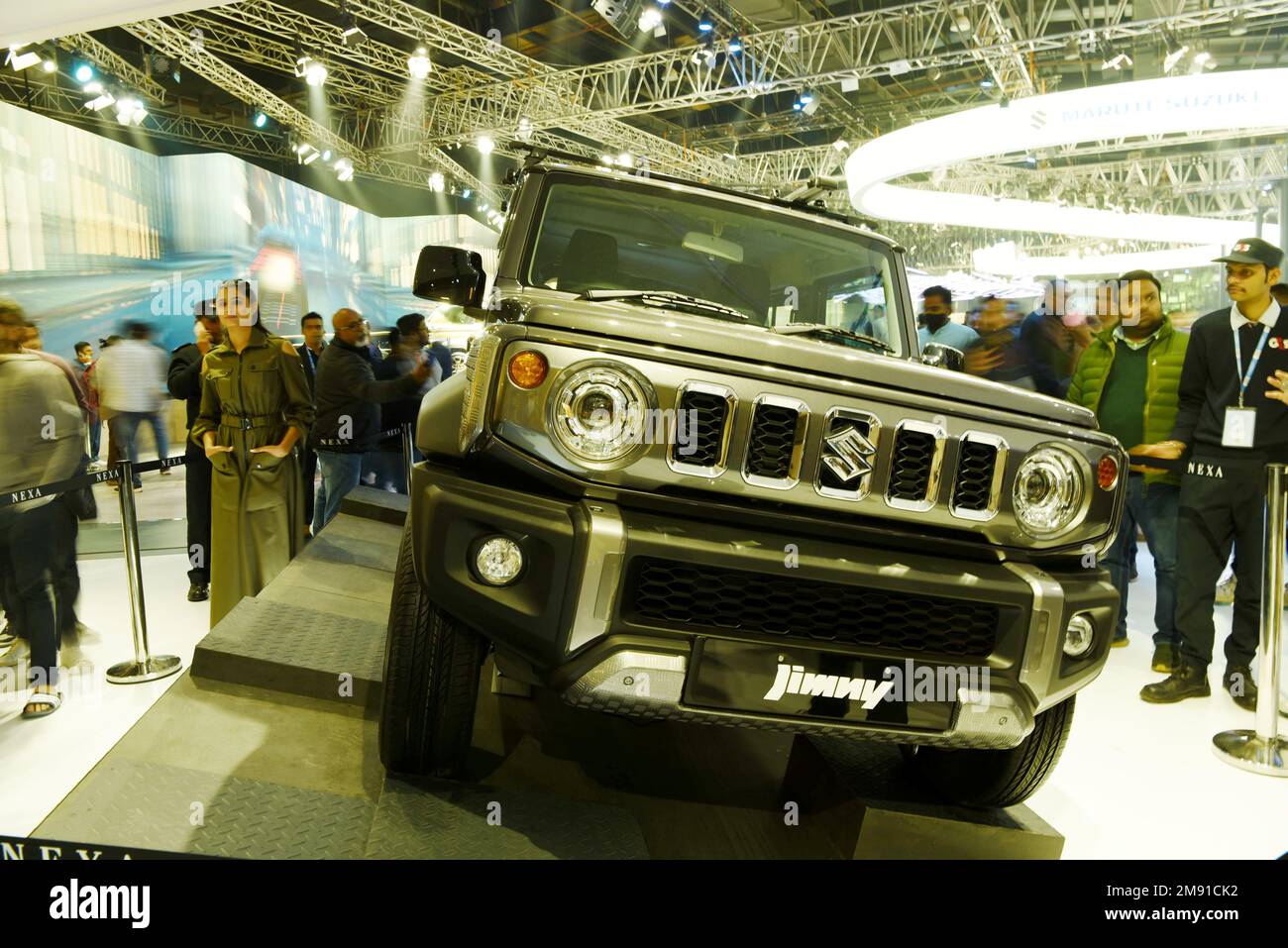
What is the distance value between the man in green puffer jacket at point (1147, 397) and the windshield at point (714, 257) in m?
2.18

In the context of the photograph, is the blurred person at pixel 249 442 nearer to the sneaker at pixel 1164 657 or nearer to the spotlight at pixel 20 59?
the spotlight at pixel 20 59

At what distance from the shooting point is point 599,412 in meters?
1.73

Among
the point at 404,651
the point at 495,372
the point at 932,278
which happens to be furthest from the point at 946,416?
the point at 932,278

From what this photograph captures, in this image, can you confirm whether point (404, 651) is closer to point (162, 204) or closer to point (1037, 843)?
point (1037, 843)

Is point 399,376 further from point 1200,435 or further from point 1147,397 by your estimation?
point 1200,435

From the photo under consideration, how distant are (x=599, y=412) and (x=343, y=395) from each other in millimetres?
4119

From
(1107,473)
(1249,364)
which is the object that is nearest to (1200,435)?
(1249,364)

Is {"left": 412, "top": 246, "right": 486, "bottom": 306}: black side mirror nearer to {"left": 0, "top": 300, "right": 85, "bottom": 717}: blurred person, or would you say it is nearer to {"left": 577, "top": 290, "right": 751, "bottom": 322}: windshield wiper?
{"left": 577, "top": 290, "right": 751, "bottom": 322}: windshield wiper

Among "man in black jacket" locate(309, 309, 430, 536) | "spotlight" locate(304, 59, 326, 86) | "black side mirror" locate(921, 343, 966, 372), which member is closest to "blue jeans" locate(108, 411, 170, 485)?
"man in black jacket" locate(309, 309, 430, 536)

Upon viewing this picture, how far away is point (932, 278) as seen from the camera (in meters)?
24.1

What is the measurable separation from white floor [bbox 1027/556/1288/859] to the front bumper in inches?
41.2

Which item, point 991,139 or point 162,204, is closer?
point 162,204

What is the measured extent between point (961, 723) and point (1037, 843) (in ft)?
2.54
